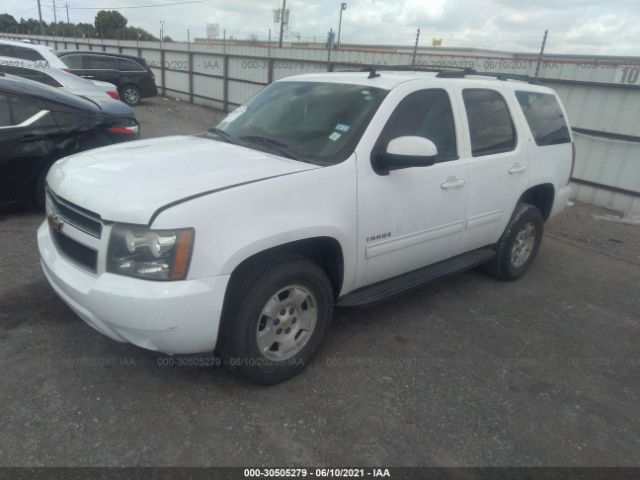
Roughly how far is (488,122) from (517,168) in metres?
0.52

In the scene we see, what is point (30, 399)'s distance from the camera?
2719 mm

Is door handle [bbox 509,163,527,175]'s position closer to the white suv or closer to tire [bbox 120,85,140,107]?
the white suv

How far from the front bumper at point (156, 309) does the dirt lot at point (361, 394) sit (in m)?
0.46

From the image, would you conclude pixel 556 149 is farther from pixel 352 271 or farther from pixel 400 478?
pixel 400 478

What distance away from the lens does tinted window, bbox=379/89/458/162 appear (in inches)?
131

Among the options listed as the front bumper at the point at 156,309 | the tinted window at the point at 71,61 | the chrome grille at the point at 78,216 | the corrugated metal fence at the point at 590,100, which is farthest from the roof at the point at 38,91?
the tinted window at the point at 71,61

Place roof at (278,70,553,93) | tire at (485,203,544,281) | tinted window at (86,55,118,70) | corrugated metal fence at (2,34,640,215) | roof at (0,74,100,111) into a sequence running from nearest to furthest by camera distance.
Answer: roof at (278,70,553,93) → tire at (485,203,544,281) → roof at (0,74,100,111) → corrugated metal fence at (2,34,640,215) → tinted window at (86,55,118,70)

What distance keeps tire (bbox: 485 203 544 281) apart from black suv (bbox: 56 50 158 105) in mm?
14373

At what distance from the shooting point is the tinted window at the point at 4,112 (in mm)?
5121

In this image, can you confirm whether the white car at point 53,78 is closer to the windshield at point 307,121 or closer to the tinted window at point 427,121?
the windshield at point 307,121


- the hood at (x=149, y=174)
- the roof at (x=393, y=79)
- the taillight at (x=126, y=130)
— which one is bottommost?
the taillight at (x=126, y=130)

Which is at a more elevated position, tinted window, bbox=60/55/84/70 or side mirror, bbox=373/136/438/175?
side mirror, bbox=373/136/438/175

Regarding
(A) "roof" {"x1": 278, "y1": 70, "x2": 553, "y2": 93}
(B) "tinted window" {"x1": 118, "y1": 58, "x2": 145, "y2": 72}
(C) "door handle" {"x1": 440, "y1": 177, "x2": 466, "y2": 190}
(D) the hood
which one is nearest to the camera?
(D) the hood

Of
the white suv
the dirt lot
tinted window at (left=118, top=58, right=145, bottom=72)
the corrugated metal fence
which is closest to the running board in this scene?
the white suv
